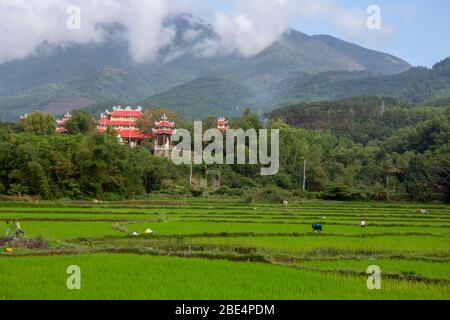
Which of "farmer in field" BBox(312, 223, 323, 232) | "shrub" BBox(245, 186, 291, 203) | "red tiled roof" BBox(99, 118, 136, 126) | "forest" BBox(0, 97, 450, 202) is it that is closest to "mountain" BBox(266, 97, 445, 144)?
"forest" BBox(0, 97, 450, 202)

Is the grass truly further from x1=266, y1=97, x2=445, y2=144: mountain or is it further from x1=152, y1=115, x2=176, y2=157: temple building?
x1=266, y1=97, x2=445, y2=144: mountain

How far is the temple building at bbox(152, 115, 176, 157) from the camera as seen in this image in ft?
178

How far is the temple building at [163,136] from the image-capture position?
54.3m

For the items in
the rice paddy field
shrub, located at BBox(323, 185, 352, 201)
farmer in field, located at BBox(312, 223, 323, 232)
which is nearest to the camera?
the rice paddy field

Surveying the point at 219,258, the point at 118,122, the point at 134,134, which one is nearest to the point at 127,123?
the point at 118,122

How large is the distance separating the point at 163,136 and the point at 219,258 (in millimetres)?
42646

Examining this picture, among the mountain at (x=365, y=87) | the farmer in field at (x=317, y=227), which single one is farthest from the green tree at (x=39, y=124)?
the mountain at (x=365, y=87)

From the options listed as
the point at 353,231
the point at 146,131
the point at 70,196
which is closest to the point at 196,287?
the point at 353,231

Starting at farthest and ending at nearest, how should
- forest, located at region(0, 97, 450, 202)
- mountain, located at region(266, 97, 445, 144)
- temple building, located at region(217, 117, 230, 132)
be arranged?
mountain, located at region(266, 97, 445, 144), temple building, located at region(217, 117, 230, 132), forest, located at region(0, 97, 450, 202)

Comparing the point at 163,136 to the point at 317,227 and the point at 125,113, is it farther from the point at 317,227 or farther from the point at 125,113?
the point at 317,227

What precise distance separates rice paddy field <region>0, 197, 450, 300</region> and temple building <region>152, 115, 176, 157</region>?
27.7m
